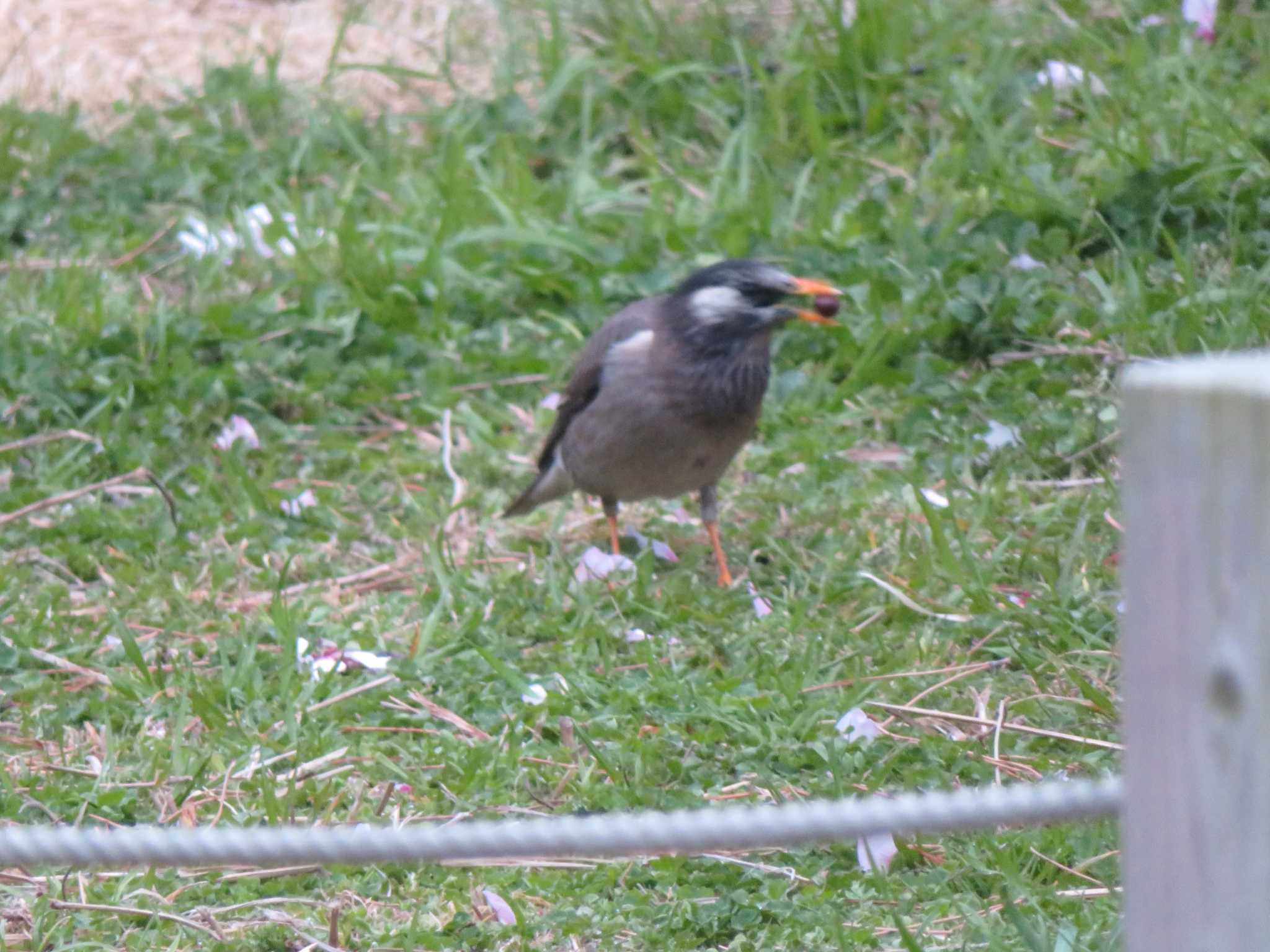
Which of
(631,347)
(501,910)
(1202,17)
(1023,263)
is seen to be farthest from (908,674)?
(1202,17)

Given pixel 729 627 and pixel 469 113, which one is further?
pixel 469 113

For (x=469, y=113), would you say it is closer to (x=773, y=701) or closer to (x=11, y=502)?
(x=11, y=502)

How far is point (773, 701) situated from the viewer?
3.78 metres

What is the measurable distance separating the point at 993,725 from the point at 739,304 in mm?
1746

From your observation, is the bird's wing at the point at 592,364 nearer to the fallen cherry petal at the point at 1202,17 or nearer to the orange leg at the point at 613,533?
the orange leg at the point at 613,533

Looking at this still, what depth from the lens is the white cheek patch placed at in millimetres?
4863

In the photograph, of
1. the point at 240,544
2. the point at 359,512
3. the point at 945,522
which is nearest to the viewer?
the point at 945,522

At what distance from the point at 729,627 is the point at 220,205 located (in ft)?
→ 12.9

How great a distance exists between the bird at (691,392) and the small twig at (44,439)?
176cm

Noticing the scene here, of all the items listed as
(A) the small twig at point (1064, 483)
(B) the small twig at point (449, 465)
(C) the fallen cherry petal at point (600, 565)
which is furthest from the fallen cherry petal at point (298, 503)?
(A) the small twig at point (1064, 483)

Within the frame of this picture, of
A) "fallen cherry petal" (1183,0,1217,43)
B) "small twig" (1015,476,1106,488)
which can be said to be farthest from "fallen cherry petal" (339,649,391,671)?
"fallen cherry petal" (1183,0,1217,43)

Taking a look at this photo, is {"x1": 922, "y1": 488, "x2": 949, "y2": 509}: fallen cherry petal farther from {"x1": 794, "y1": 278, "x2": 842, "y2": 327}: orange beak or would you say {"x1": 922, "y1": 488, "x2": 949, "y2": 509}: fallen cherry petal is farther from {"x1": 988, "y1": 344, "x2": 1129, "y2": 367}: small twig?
{"x1": 988, "y1": 344, "x2": 1129, "y2": 367}: small twig

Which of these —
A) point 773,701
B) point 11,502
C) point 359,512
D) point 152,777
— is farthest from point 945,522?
point 11,502

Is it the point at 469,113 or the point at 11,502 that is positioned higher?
the point at 469,113
